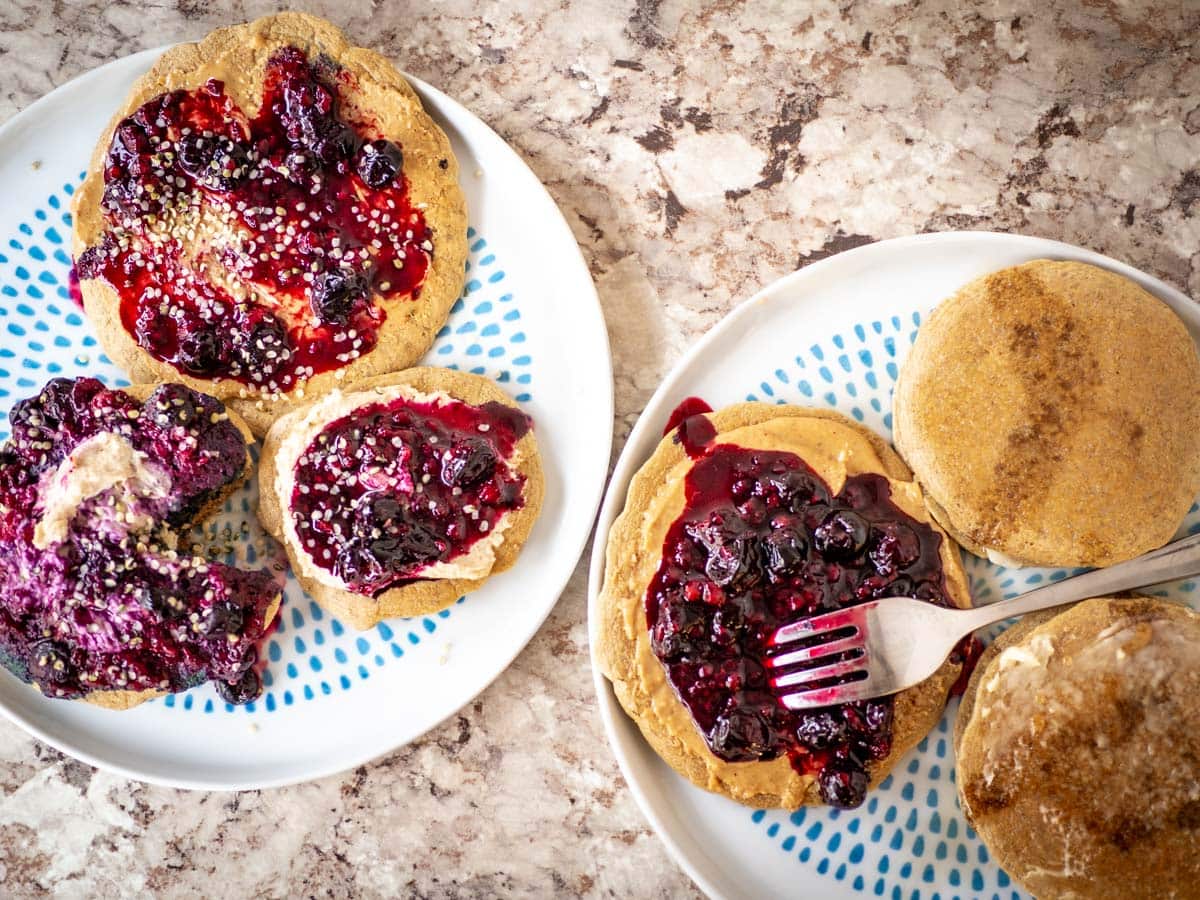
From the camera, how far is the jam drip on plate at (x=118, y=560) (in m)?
2.74

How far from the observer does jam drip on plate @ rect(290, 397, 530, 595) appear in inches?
107

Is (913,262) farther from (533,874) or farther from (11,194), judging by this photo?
(11,194)

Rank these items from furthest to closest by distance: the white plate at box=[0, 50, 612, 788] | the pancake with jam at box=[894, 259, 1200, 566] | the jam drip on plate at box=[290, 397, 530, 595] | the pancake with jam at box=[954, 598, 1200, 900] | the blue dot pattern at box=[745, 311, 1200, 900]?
the white plate at box=[0, 50, 612, 788]
the blue dot pattern at box=[745, 311, 1200, 900]
the jam drip on plate at box=[290, 397, 530, 595]
the pancake with jam at box=[894, 259, 1200, 566]
the pancake with jam at box=[954, 598, 1200, 900]

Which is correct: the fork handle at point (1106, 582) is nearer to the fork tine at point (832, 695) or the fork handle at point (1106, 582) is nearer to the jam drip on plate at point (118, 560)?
the fork tine at point (832, 695)

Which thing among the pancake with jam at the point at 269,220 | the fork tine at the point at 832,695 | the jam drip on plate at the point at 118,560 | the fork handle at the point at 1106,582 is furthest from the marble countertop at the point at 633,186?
the fork handle at the point at 1106,582

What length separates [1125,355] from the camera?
258 centimetres

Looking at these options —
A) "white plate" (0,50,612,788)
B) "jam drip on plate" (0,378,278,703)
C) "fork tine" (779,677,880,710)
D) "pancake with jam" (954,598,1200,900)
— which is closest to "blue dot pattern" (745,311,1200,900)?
"pancake with jam" (954,598,1200,900)

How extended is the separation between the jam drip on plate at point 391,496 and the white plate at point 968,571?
Answer: 1.38 ft

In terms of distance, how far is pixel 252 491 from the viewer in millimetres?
3057

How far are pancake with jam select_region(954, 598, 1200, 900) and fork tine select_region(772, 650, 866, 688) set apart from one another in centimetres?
37

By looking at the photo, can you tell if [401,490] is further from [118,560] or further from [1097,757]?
[1097,757]

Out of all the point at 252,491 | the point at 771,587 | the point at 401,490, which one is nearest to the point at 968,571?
the point at 771,587

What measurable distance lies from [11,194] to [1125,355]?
3.55 m

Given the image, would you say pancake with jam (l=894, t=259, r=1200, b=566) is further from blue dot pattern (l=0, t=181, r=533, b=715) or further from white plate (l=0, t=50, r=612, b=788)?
blue dot pattern (l=0, t=181, r=533, b=715)
